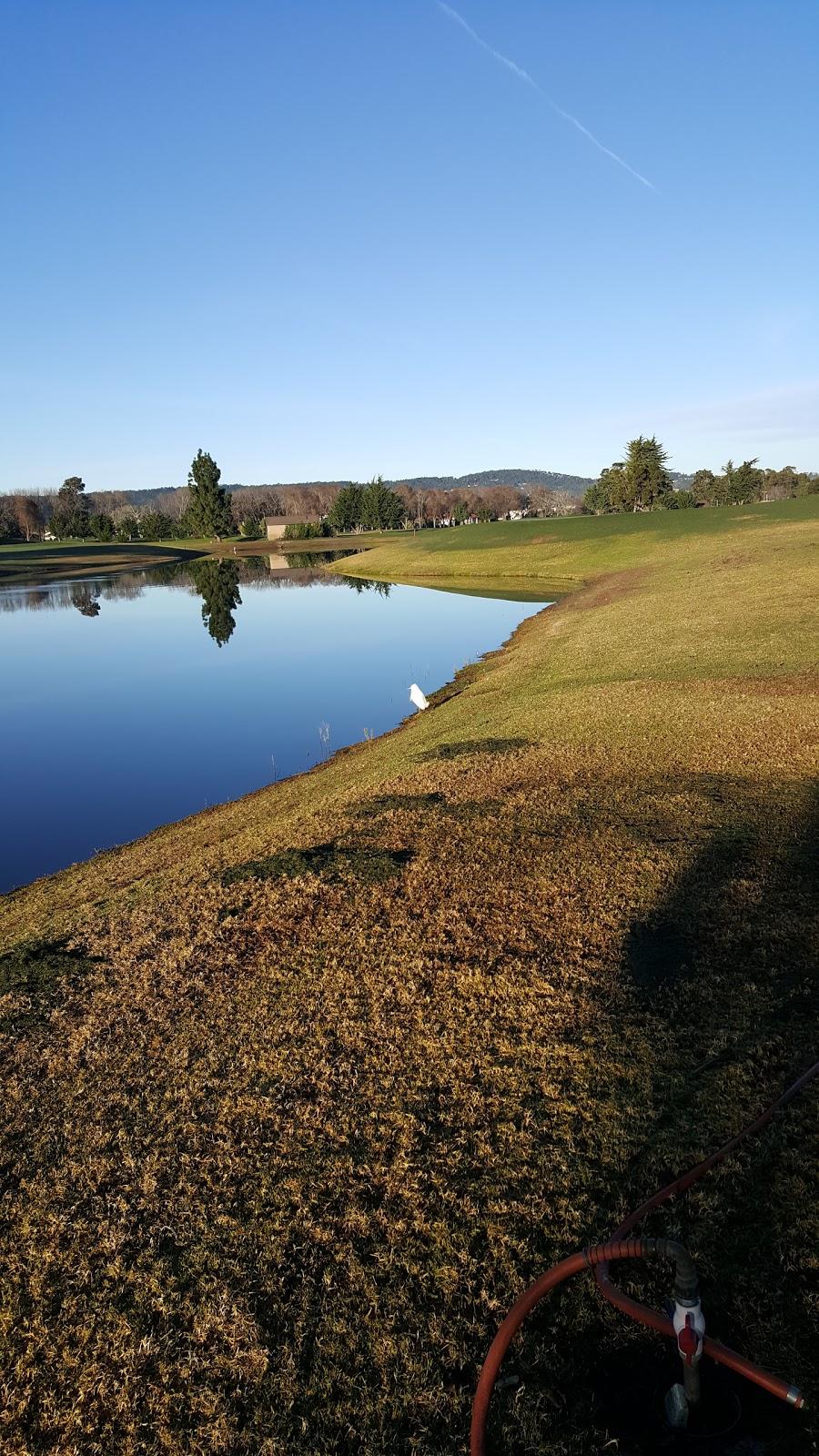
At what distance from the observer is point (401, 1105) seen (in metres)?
5.82

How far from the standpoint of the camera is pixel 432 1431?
370 cm

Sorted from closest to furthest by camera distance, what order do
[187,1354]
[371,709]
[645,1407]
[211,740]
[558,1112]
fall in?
[645,1407] → [187,1354] → [558,1112] → [211,740] → [371,709]

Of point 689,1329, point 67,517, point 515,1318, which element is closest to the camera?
point 689,1329

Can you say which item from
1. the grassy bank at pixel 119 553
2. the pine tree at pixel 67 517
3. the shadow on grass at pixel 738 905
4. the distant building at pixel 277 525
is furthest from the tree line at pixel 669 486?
the pine tree at pixel 67 517

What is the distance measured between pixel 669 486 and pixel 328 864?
375 ft

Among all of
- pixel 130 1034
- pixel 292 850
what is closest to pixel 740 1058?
pixel 130 1034

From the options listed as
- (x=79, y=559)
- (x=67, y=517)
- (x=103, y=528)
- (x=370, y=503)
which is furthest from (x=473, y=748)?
(x=67, y=517)

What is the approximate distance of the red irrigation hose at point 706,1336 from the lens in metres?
3.13

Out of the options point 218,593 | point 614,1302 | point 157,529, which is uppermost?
point 157,529

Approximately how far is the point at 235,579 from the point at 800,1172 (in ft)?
228

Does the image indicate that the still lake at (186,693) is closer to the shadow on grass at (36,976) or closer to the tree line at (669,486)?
the shadow on grass at (36,976)

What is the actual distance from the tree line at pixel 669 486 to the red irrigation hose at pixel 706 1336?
8282 cm

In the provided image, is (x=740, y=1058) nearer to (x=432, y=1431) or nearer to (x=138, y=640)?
(x=432, y=1431)

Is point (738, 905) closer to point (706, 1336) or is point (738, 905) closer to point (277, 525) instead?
point (706, 1336)
